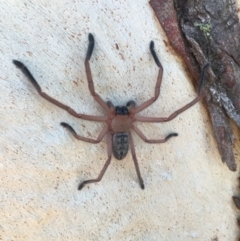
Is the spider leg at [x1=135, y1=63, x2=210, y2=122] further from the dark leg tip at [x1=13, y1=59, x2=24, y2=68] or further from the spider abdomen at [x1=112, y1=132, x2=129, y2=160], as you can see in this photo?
the dark leg tip at [x1=13, y1=59, x2=24, y2=68]

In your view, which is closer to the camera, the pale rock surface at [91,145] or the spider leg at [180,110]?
the pale rock surface at [91,145]

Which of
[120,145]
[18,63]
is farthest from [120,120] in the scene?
[18,63]

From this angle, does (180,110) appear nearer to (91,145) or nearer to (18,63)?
(91,145)

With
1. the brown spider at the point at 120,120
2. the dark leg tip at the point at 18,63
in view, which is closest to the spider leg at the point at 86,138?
the brown spider at the point at 120,120

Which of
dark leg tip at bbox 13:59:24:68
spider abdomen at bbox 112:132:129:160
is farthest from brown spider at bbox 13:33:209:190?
dark leg tip at bbox 13:59:24:68

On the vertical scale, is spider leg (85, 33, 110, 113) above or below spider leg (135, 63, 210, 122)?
above

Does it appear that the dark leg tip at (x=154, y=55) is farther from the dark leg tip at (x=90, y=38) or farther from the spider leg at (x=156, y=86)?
the dark leg tip at (x=90, y=38)

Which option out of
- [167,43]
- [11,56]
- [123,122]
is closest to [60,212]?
[123,122]
